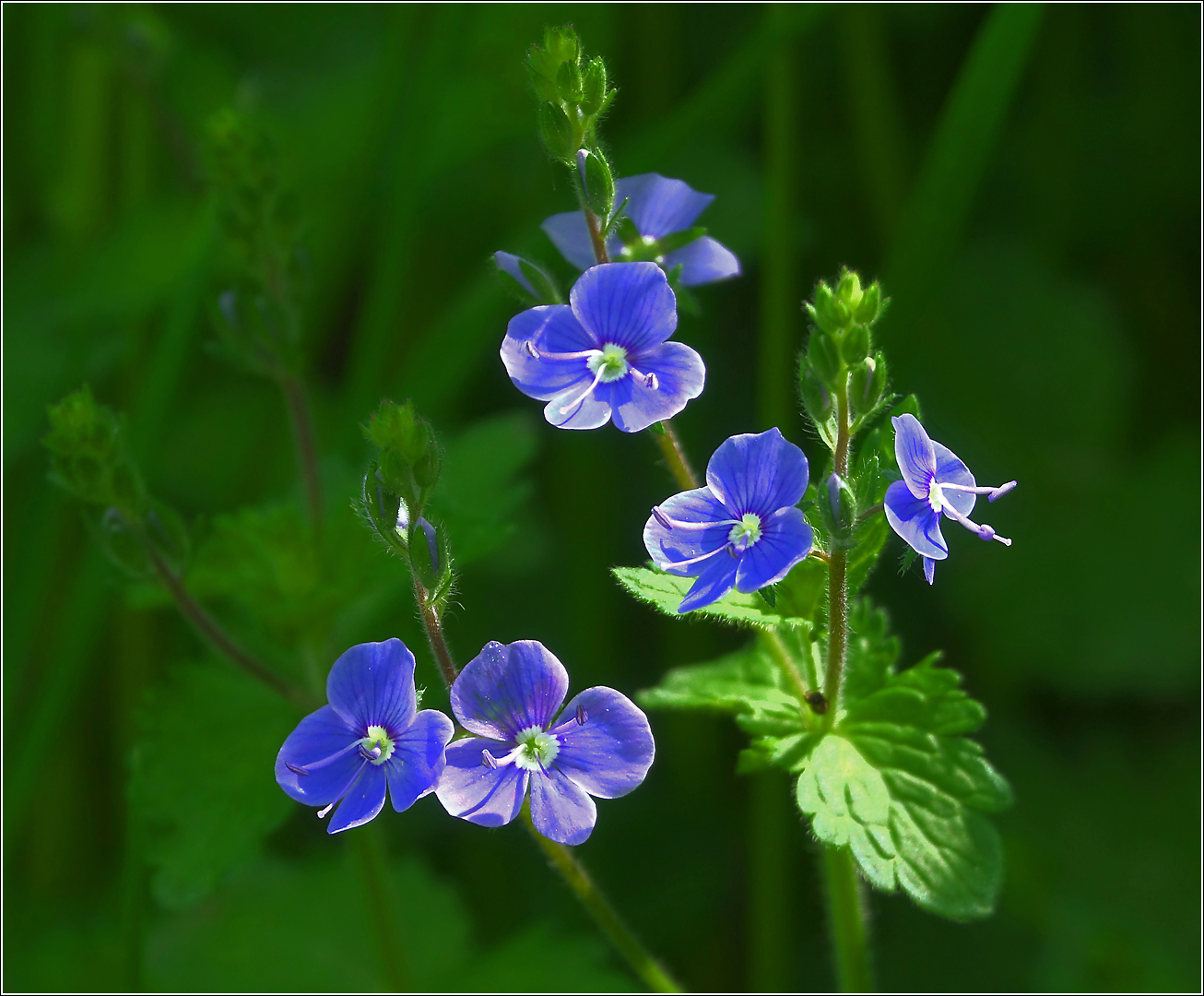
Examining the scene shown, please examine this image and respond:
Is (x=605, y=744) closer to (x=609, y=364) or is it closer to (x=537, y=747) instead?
(x=537, y=747)

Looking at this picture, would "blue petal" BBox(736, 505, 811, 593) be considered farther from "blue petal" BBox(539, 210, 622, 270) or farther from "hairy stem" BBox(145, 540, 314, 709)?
"hairy stem" BBox(145, 540, 314, 709)

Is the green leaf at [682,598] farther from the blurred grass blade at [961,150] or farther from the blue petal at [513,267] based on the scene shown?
the blurred grass blade at [961,150]

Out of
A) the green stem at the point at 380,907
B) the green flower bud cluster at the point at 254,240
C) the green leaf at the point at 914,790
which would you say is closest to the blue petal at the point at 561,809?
the green leaf at the point at 914,790

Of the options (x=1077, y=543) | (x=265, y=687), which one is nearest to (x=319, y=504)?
(x=265, y=687)

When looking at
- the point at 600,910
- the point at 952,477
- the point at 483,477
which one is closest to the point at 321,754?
the point at 600,910

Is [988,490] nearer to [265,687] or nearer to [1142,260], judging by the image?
[265,687]

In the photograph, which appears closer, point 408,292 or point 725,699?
point 725,699
